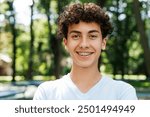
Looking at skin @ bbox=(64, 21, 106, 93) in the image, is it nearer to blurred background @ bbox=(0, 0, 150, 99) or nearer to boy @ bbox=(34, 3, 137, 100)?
boy @ bbox=(34, 3, 137, 100)

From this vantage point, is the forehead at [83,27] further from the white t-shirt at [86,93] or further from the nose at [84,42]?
the white t-shirt at [86,93]

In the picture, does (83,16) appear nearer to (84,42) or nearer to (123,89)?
(84,42)

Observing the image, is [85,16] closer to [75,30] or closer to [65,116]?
[75,30]

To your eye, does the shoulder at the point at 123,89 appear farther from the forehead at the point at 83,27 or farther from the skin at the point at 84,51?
the forehead at the point at 83,27

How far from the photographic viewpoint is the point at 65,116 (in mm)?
2176

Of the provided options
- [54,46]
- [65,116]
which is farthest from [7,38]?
[65,116]

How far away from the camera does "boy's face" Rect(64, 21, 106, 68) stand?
204cm

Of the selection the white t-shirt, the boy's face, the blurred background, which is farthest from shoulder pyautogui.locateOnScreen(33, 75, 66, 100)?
the blurred background

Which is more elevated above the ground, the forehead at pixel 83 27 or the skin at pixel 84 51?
the forehead at pixel 83 27

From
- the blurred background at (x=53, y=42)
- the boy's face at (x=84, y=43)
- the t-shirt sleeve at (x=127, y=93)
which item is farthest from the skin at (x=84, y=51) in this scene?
the blurred background at (x=53, y=42)

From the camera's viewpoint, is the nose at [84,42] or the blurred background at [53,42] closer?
the nose at [84,42]

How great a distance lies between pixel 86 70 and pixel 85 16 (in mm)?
287

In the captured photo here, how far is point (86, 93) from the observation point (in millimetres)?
2059

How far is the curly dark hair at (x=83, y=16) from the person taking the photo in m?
2.06
